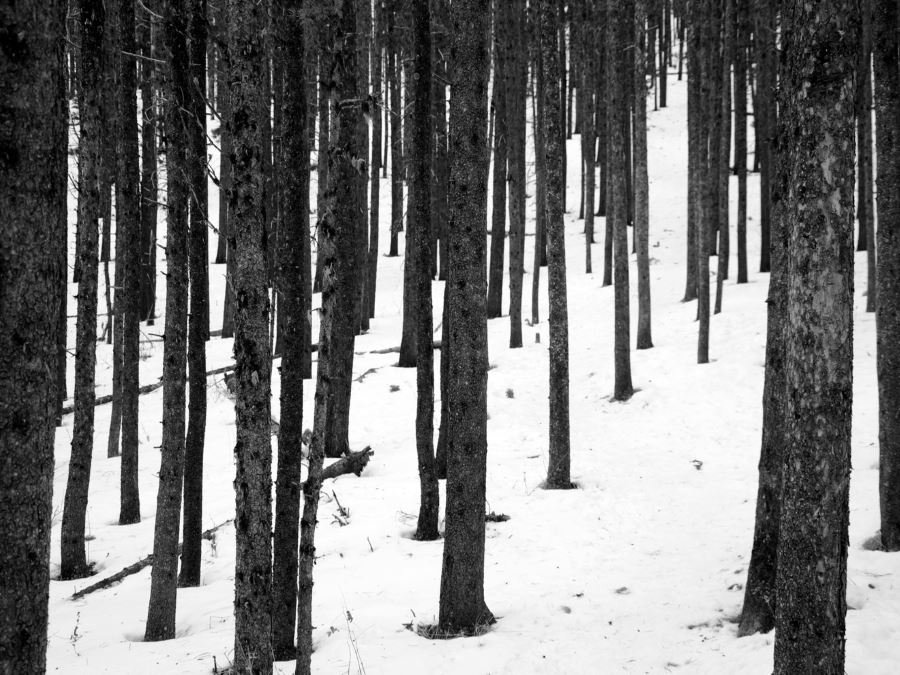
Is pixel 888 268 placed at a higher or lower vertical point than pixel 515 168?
lower

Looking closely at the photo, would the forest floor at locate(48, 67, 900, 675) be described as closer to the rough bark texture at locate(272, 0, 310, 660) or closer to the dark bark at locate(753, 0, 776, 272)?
the rough bark texture at locate(272, 0, 310, 660)

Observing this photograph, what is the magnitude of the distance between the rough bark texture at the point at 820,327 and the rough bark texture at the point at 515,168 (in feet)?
46.8

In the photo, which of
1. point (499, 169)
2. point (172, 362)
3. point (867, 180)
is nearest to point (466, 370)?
point (172, 362)

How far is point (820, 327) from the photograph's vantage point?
3820mm

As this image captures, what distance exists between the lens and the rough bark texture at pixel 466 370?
6.24 metres

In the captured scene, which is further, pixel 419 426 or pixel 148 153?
pixel 148 153

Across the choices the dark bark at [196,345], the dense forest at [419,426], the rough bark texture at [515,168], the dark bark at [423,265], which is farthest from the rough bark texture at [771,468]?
the rough bark texture at [515,168]

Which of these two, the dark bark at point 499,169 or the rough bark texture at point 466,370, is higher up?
the dark bark at point 499,169

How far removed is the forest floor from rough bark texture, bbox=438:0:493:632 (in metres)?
0.47

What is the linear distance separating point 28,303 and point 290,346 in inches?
137

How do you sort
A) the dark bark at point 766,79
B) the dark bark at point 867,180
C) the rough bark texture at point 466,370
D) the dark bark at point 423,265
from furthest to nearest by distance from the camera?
the dark bark at point 766,79 → the dark bark at point 867,180 → the dark bark at point 423,265 → the rough bark texture at point 466,370

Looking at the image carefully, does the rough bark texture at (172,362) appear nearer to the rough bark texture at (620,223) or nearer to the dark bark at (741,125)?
the rough bark texture at (620,223)

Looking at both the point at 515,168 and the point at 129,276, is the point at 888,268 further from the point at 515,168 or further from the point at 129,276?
the point at 515,168

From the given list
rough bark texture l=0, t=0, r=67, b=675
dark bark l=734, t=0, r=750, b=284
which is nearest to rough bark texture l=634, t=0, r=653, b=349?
dark bark l=734, t=0, r=750, b=284
